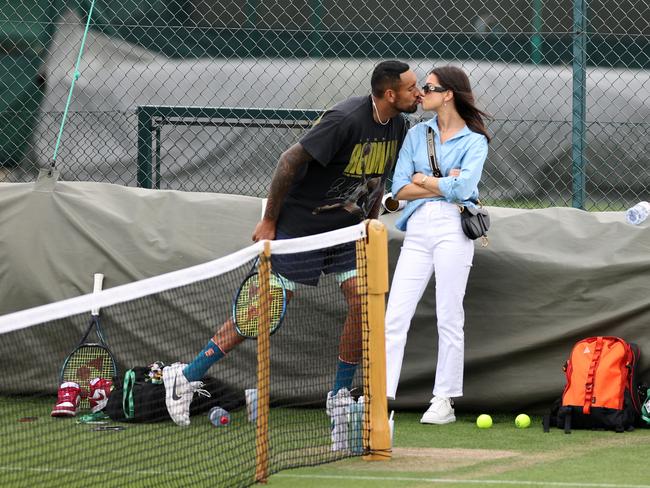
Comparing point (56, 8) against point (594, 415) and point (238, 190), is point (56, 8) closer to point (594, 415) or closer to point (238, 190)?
point (238, 190)

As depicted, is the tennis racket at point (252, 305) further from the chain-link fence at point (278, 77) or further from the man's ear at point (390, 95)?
the chain-link fence at point (278, 77)

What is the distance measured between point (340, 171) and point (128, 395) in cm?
161

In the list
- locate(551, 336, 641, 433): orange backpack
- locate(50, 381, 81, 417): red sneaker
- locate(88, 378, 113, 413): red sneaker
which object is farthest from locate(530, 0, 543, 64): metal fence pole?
locate(50, 381, 81, 417): red sneaker

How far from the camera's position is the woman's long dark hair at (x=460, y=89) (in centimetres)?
618

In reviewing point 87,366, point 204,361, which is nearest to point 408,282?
point 204,361

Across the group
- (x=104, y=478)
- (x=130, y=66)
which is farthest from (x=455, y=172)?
(x=130, y=66)

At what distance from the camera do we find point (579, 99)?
743cm

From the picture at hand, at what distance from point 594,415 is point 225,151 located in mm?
3770

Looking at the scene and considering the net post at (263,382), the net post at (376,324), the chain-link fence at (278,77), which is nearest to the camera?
the net post at (263,382)

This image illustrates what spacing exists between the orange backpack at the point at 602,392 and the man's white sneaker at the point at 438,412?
578 mm

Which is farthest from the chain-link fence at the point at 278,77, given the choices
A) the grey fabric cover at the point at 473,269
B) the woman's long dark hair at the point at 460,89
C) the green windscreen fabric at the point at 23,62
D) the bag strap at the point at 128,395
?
the bag strap at the point at 128,395

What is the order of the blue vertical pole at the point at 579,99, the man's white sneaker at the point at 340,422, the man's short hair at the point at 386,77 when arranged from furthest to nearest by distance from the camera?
1. the blue vertical pole at the point at 579,99
2. the man's short hair at the point at 386,77
3. the man's white sneaker at the point at 340,422

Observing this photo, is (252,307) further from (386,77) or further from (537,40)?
(537,40)

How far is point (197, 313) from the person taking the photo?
673cm
